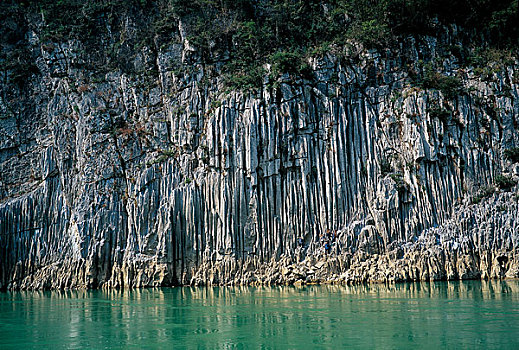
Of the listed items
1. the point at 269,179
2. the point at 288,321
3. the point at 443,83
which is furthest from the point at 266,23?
the point at 288,321

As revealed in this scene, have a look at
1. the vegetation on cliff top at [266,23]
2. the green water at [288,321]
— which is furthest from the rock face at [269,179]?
the green water at [288,321]

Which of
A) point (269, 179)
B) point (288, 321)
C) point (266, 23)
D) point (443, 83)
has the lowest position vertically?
point (288, 321)

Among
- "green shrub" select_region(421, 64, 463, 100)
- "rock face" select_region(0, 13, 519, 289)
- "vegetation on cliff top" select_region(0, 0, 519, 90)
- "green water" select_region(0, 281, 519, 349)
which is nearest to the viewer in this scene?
"green water" select_region(0, 281, 519, 349)

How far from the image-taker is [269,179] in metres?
35.2

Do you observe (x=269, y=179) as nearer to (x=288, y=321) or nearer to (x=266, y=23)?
(x=266, y=23)

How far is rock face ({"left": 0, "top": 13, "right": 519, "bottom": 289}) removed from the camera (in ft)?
103

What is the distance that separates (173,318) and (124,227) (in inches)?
799

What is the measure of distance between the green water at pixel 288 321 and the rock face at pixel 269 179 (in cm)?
700

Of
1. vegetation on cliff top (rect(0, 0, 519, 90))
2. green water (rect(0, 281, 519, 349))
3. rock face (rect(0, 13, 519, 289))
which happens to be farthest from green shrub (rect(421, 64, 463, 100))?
green water (rect(0, 281, 519, 349))

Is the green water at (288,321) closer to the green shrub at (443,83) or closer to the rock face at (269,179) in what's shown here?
the rock face at (269,179)

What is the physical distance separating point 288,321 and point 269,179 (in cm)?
1985

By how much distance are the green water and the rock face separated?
23.0 ft

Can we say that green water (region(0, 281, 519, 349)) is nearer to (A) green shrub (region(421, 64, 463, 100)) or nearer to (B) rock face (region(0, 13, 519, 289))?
(B) rock face (region(0, 13, 519, 289))

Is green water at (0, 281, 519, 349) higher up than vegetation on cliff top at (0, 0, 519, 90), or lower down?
lower down
